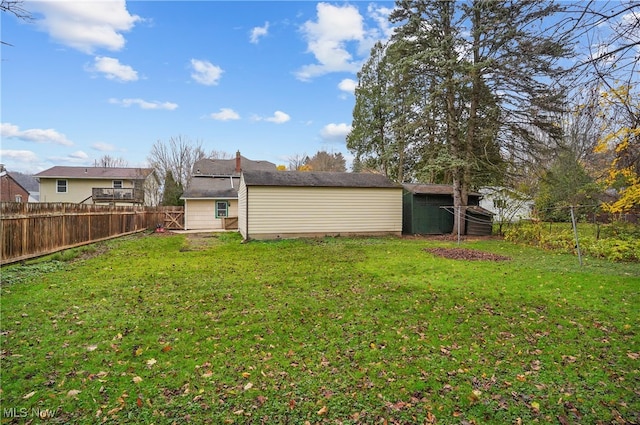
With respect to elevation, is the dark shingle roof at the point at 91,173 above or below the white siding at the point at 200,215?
above

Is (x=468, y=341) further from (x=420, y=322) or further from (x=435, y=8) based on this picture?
(x=435, y=8)

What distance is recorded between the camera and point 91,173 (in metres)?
26.9

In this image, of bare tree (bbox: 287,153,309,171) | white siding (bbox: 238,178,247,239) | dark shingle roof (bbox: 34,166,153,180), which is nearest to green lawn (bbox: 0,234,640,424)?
white siding (bbox: 238,178,247,239)

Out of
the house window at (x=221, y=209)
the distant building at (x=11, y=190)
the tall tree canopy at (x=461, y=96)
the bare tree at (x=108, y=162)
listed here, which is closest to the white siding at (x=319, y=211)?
the tall tree canopy at (x=461, y=96)

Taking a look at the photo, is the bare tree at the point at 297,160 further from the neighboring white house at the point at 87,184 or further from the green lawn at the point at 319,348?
the green lawn at the point at 319,348

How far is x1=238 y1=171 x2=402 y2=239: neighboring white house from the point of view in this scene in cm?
1285

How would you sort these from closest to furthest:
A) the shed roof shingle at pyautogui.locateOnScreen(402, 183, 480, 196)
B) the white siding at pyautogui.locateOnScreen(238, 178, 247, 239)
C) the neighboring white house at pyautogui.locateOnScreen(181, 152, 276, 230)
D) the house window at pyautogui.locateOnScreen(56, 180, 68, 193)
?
1. the white siding at pyautogui.locateOnScreen(238, 178, 247, 239)
2. the shed roof shingle at pyautogui.locateOnScreen(402, 183, 480, 196)
3. the neighboring white house at pyautogui.locateOnScreen(181, 152, 276, 230)
4. the house window at pyautogui.locateOnScreen(56, 180, 68, 193)

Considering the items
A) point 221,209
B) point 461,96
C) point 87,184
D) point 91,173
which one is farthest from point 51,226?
point 91,173

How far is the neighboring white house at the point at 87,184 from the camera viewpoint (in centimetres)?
2406

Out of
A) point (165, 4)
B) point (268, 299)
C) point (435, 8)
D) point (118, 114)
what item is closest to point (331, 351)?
point (268, 299)

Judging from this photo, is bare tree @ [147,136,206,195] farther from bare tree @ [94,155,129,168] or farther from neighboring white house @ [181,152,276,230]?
bare tree @ [94,155,129,168]

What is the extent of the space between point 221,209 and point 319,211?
952 cm

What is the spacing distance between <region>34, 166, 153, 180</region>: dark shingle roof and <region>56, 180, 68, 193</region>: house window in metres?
0.65

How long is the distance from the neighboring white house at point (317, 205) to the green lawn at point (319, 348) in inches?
252
